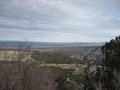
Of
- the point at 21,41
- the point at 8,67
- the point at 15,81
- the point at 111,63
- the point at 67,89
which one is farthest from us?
the point at 67,89

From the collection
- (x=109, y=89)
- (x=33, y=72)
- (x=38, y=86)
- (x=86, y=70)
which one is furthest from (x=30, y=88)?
(x=86, y=70)

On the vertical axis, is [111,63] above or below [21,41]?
below

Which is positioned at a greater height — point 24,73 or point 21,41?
point 21,41

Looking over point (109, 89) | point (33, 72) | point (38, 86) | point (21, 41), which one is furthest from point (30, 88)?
point (109, 89)

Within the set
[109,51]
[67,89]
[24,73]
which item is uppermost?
[109,51]

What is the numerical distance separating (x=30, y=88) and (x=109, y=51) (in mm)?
10681

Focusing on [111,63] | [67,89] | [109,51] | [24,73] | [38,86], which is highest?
[109,51]

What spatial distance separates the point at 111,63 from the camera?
2108cm

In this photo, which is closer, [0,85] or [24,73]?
[0,85]

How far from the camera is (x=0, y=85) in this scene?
19.9m

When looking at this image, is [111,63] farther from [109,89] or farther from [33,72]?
[33,72]

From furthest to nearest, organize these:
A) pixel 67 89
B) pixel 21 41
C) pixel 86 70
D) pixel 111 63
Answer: pixel 67 89, pixel 21 41, pixel 111 63, pixel 86 70

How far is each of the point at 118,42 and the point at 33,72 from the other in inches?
466

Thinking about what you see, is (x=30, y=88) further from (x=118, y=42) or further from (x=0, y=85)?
(x=118, y=42)
